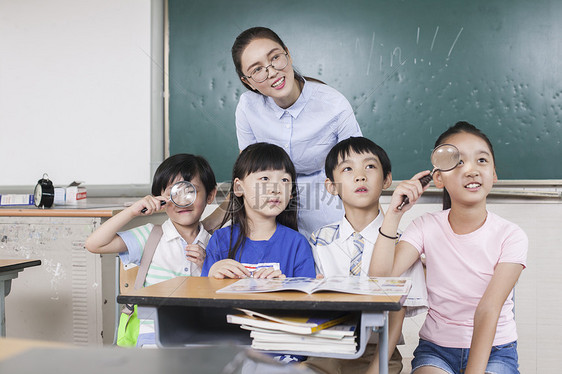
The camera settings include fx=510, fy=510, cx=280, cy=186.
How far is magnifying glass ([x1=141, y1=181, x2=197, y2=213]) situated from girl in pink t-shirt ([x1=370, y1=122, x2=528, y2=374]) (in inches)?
27.4

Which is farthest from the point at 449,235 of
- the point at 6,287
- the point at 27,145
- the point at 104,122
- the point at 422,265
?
the point at 27,145

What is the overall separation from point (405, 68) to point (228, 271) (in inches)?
69.8

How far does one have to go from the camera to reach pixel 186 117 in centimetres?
310

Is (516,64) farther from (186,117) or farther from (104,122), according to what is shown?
(104,122)

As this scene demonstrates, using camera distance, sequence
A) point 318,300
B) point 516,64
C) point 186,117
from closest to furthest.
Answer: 1. point 318,300
2. point 516,64
3. point 186,117

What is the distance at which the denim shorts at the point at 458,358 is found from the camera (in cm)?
135

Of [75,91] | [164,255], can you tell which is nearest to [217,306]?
[164,255]

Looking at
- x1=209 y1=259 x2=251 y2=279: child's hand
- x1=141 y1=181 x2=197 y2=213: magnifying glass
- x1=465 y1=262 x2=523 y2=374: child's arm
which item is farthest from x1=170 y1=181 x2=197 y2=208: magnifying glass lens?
x1=465 y1=262 x2=523 y2=374: child's arm

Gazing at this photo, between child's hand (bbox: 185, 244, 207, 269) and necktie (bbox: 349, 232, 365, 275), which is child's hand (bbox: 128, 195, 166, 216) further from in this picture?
necktie (bbox: 349, 232, 365, 275)

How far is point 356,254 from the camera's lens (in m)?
1.69

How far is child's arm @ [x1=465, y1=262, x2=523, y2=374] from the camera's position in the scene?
130 centimetres

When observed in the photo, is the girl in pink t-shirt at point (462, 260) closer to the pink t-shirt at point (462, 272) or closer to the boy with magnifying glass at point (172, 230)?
the pink t-shirt at point (462, 272)

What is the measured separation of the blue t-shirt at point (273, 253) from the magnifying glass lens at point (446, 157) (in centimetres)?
51

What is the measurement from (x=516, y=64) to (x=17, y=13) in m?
3.16
